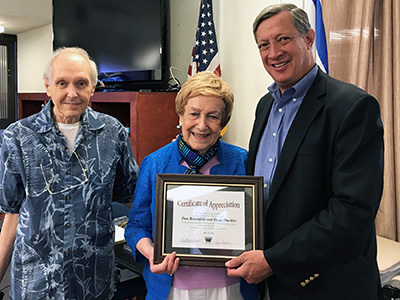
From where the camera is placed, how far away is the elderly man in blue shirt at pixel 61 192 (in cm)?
146

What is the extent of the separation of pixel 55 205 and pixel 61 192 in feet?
0.17

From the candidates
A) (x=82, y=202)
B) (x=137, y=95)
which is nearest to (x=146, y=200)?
(x=82, y=202)

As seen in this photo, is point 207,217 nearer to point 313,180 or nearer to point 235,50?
point 313,180

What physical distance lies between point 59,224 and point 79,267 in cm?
19

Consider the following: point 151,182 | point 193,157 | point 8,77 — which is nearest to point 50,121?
point 151,182

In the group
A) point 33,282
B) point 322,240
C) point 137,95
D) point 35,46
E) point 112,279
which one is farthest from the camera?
point 35,46

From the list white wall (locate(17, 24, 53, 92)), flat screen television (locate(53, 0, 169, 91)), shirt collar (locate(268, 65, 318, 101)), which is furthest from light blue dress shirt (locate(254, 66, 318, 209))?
white wall (locate(17, 24, 53, 92))

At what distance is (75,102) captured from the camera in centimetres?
153

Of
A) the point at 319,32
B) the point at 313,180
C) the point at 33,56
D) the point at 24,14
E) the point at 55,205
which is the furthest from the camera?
the point at 33,56

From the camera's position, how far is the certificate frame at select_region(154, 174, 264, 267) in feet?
4.25

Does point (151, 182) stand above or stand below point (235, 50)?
below

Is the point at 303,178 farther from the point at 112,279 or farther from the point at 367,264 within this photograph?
the point at 112,279

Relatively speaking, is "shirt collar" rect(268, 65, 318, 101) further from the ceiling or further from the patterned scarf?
the ceiling

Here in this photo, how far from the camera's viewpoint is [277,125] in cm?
143
